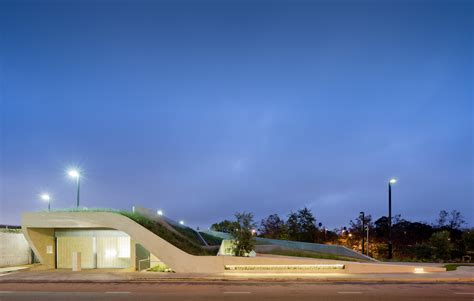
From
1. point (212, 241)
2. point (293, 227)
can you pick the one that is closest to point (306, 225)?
point (293, 227)

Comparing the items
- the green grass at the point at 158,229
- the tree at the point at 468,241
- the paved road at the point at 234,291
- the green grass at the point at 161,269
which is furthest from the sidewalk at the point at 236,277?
the tree at the point at 468,241

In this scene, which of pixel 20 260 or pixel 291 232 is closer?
pixel 20 260

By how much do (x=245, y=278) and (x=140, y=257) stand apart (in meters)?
9.26

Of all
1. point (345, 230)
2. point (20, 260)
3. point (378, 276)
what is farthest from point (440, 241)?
point (20, 260)

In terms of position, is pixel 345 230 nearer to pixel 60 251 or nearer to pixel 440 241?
pixel 440 241

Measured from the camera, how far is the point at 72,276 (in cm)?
2009

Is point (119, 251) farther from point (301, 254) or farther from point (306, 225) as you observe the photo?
point (306, 225)

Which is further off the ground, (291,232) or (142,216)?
(142,216)

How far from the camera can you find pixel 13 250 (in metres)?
26.2

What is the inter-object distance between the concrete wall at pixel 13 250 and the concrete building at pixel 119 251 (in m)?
3.03

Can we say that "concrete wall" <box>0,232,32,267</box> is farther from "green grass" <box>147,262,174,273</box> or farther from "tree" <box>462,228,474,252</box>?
"tree" <box>462,228,474,252</box>

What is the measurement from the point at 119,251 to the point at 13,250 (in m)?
7.44

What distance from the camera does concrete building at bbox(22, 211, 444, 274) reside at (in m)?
21.0

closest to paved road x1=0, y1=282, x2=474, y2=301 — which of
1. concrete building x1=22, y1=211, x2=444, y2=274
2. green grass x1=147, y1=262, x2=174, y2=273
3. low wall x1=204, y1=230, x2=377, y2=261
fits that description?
concrete building x1=22, y1=211, x2=444, y2=274
